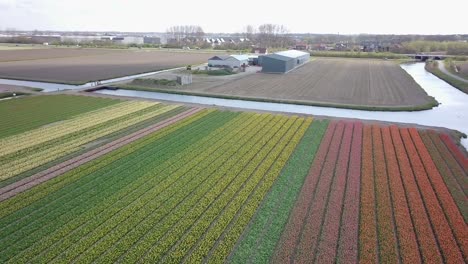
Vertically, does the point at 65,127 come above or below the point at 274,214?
above

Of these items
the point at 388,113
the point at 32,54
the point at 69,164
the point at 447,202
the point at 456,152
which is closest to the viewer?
the point at 447,202

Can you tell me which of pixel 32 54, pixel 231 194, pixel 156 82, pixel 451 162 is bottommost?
pixel 231 194

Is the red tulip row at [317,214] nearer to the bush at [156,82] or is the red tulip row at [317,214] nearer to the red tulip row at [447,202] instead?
the red tulip row at [447,202]

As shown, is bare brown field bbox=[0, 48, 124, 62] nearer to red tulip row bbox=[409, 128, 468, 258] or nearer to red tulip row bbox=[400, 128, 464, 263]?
red tulip row bbox=[400, 128, 464, 263]

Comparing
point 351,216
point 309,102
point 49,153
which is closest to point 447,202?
point 351,216

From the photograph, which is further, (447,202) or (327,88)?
(327,88)

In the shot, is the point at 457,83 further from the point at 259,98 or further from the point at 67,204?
the point at 67,204

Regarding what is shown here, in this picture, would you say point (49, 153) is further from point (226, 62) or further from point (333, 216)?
point (226, 62)
